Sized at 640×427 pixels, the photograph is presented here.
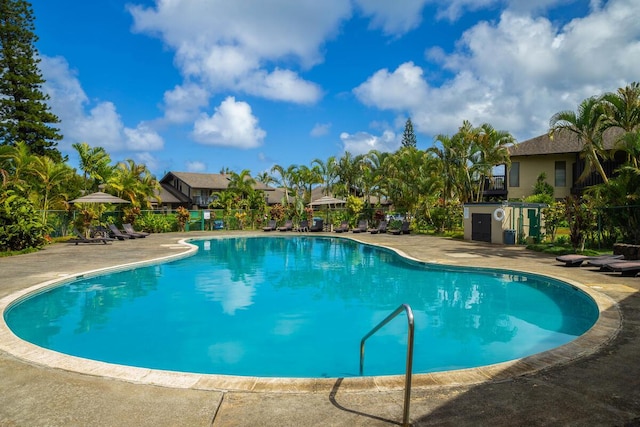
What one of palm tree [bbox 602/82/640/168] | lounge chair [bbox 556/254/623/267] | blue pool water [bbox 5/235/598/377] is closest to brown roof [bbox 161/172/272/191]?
blue pool water [bbox 5/235/598/377]

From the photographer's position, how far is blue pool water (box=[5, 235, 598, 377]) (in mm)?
6914

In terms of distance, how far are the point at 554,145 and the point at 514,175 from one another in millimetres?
3394

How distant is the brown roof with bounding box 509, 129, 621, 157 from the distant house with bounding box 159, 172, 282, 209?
3056cm

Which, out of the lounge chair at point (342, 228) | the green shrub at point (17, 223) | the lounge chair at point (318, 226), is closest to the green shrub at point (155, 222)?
the green shrub at point (17, 223)

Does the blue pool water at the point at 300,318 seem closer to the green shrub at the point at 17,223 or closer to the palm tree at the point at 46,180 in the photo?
the green shrub at the point at 17,223

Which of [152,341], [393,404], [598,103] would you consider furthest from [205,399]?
[598,103]

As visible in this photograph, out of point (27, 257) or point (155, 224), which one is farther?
point (155, 224)

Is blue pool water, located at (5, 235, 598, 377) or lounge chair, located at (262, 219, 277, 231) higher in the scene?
lounge chair, located at (262, 219, 277, 231)

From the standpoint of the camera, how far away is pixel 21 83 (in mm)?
32062

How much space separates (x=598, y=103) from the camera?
16734mm

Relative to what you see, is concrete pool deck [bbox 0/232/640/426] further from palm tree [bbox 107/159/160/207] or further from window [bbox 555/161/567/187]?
window [bbox 555/161/567/187]

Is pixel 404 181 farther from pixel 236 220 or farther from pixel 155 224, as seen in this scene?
pixel 155 224

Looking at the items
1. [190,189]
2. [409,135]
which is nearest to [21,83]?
[190,189]

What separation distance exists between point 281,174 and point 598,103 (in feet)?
90.3
